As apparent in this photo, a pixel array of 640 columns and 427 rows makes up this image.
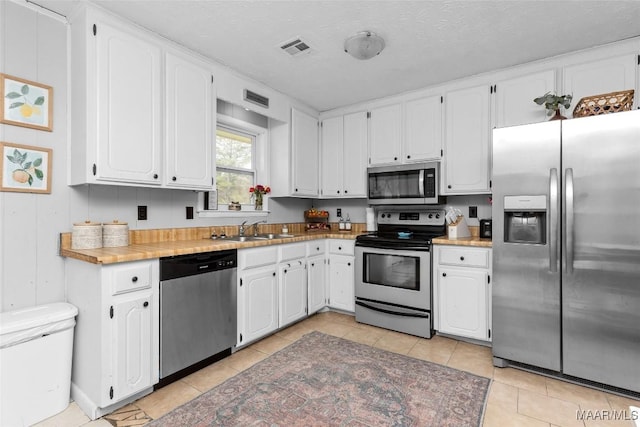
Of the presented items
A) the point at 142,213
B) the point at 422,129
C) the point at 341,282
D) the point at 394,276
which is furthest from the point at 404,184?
the point at 142,213

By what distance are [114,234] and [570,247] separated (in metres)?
3.10

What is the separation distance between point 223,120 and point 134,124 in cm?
107

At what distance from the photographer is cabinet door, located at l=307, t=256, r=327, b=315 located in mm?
3312

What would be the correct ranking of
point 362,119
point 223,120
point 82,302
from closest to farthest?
1. point 82,302
2. point 223,120
3. point 362,119

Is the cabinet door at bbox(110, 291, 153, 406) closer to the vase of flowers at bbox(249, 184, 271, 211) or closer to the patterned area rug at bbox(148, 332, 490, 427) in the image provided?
the patterned area rug at bbox(148, 332, 490, 427)

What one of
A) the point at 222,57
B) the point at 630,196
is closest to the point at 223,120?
the point at 222,57

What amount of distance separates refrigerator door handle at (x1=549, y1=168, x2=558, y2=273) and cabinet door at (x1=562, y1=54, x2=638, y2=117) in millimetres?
938

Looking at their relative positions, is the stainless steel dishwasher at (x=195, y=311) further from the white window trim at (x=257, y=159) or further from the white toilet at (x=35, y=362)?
the white window trim at (x=257, y=159)

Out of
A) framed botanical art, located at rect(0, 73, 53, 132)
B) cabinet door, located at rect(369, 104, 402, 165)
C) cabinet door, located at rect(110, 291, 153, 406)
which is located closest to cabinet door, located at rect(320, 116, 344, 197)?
cabinet door, located at rect(369, 104, 402, 165)

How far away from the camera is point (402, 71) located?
9.56ft

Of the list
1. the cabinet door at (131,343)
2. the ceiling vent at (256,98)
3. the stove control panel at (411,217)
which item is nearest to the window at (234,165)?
the ceiling vent at (256,98)

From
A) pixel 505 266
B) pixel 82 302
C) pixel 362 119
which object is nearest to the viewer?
pixel 82 302

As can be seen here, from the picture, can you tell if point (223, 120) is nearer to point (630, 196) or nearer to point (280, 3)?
point (280, 3)

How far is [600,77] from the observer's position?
8.10ft
